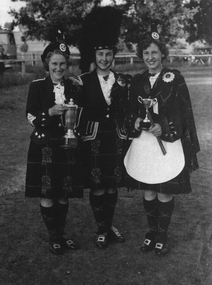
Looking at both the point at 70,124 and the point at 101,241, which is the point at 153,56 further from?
the point at 101,241

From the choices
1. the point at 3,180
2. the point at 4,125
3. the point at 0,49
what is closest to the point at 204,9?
the point at 0,49

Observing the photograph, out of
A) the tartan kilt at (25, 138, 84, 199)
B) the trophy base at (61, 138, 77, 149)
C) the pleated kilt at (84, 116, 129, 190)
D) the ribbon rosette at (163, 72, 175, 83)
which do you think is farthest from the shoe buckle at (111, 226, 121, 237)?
the ribbon rosette at (163, 72, 175, 83)

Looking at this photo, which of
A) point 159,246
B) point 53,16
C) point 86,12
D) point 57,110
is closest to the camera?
point 57,110

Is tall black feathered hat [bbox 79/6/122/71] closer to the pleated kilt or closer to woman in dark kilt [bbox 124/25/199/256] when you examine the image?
woman in dark kilt [bbox 124/25/199/256]

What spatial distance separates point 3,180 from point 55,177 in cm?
219

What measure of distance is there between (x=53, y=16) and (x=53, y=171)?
24.1 metres

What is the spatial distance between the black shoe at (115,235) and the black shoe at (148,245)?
227 millimetres

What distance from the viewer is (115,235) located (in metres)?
3.55

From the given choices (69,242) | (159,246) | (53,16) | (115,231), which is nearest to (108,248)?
(115,231)

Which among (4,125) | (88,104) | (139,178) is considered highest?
(88,104)

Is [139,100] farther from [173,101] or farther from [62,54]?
[62,54]

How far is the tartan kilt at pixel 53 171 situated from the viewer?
314cm

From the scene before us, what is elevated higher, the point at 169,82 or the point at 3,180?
the point at 169,82

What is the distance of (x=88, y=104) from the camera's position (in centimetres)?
325
